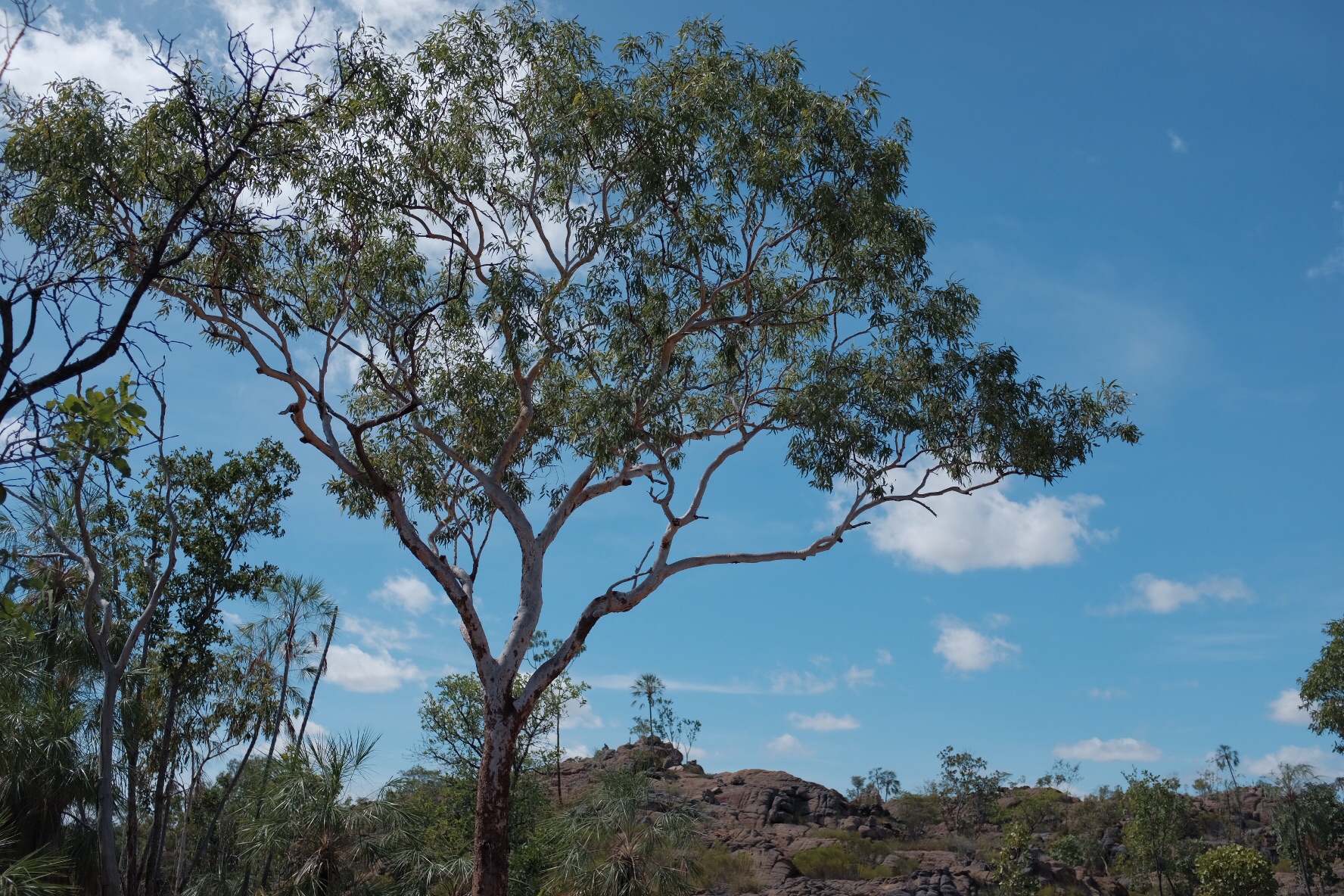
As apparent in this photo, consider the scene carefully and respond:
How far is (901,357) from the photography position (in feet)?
55.1

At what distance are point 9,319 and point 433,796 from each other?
2246 centimetres


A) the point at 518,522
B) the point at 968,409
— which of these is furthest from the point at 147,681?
the point at 968,409

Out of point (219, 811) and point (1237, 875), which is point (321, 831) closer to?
point (219, 811)

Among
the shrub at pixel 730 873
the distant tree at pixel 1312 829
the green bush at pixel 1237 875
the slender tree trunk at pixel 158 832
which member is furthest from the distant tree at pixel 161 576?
the distant tree at pixel 1312 829

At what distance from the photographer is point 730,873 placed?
28203 mm

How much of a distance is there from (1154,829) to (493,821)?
90.6 feet

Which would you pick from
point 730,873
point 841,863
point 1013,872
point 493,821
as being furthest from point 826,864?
point 493,821

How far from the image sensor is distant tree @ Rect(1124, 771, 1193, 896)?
112ft

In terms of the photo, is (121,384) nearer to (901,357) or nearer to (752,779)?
(901,357)

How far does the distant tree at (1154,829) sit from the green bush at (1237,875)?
4.02m

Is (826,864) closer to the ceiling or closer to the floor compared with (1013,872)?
closer to the ceiling

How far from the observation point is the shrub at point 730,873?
2716 centimetres

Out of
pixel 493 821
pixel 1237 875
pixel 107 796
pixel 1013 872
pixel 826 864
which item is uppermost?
pixel 107 796

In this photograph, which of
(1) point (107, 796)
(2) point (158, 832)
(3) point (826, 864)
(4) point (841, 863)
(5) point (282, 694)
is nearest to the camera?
(1) point (107, 796)
